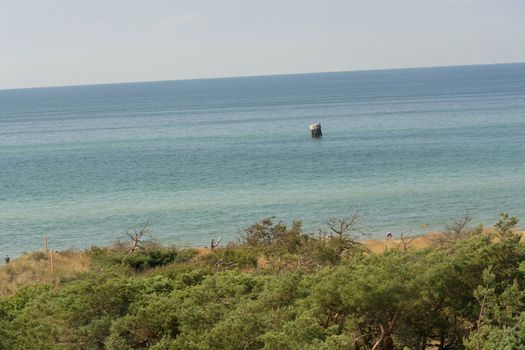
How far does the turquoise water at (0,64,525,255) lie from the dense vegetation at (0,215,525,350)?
21226 mm

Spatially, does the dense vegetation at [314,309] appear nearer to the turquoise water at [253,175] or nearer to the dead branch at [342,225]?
the dead branch at [342,225]

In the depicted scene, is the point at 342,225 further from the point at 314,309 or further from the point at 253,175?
the point at 253,175

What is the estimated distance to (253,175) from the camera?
178 feet

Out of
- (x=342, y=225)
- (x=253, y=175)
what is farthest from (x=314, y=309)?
(x=253, y=175)

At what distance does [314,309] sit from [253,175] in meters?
43.3

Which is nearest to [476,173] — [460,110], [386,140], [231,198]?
[231,198]

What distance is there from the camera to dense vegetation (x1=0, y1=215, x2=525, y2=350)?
10703mm

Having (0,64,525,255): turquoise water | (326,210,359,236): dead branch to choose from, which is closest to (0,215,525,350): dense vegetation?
(326,210,359,236): dead branch

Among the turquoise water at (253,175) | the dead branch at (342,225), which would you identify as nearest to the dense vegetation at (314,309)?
the dead branch at (342,225)

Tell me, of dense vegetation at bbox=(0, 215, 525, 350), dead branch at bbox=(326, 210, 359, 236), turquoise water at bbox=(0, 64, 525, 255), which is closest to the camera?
dense vegetation at bbox=(0, 215, 525, 350)

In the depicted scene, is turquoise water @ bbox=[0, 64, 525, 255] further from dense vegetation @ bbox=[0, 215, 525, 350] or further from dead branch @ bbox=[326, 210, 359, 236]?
dense vegetation @ bbox=[0, 215, 525, 350]

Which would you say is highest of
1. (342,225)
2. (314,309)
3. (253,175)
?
(314,309)

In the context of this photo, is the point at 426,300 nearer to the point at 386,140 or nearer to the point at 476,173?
the point at 476,173

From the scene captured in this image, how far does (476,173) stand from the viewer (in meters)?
51.2
